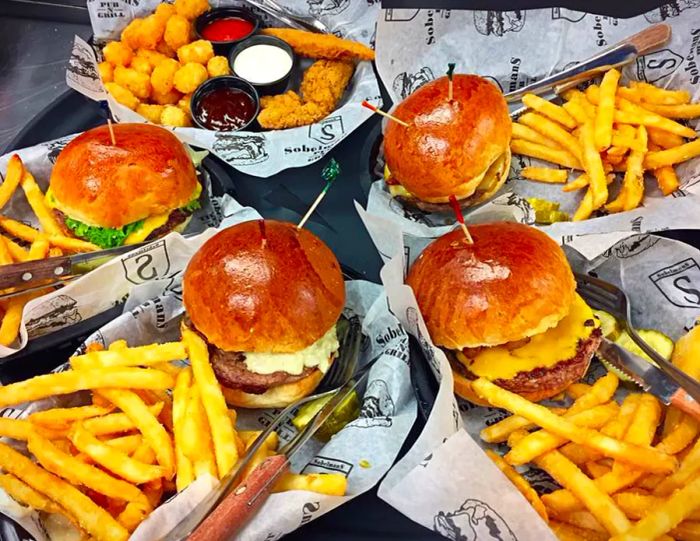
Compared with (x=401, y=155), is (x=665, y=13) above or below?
above

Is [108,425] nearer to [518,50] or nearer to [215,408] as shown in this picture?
[215,408]

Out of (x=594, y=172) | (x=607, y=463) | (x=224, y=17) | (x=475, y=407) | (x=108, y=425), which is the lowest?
(x=475, y=407)

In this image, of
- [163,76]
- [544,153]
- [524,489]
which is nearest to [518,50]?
[544,153]

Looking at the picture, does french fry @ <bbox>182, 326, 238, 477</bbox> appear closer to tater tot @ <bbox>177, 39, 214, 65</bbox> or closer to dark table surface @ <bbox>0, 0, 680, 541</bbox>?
dark table surface @ <bbox>0, 0, 680, 541</bbox>

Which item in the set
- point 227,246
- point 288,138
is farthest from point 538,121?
point 227,246

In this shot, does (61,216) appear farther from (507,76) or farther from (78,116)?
(507,76)

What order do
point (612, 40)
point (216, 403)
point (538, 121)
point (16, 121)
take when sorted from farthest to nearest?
point (16, 121) → point (612, 40) → point (538, 121) → point (216, 403)

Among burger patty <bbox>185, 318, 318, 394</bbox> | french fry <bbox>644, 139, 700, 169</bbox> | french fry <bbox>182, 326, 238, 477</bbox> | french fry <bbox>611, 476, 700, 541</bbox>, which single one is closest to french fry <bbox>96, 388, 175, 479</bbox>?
french fry <bbox>182, 326, 238, 477</bbox>
